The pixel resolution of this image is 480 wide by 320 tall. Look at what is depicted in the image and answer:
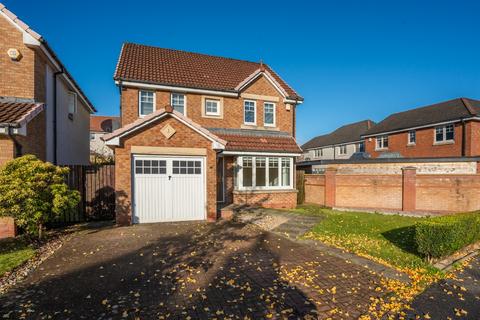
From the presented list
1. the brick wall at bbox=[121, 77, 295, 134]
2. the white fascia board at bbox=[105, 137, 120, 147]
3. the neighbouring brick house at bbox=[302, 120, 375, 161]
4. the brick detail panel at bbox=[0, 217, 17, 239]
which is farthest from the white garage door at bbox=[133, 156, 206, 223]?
the neighbouring brick house at bbox=[302, 120, 375, 161]

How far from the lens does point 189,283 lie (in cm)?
528

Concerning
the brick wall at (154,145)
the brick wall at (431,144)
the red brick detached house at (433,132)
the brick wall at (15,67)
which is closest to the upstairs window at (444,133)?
the red brick detached house at (433,132)

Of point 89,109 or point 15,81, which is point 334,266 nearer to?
point 15,81

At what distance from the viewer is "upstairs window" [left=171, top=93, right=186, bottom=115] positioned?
573 inches

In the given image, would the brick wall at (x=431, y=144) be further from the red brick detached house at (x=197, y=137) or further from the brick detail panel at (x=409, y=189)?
the red brick detached house at (x=197, y=137)

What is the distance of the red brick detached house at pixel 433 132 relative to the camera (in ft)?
74.6

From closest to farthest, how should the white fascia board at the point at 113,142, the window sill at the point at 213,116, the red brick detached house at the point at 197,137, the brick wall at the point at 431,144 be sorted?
the white fascia board at the point at 113,142
the red brick detached house at the point at 197,137
the window sill at the point at 213,116
the brick wall at the point at 431,144

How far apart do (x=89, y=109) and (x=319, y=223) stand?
60.8 feet

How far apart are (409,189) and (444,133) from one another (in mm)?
15476

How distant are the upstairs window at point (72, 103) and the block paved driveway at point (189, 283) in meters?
10.3

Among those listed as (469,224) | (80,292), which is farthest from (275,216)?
(80,292)

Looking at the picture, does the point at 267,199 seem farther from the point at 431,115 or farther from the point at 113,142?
the point at 431,115

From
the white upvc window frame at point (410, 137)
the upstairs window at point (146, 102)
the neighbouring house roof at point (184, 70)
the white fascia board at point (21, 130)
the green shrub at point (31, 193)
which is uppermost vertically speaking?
the neighbouring house roof at point (184, 70)

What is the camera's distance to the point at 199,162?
11.0 meters
